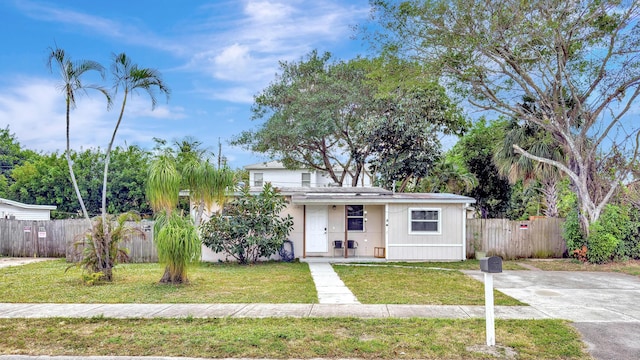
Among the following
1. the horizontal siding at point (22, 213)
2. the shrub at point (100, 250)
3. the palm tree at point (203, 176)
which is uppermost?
the palm tree at point (203, 176)

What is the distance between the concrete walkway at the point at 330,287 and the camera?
8.09 metres

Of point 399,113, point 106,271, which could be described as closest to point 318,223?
point 106,271

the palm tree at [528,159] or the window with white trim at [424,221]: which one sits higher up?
the palm tree at [528,159]

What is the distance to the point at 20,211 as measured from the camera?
20188 millimetres

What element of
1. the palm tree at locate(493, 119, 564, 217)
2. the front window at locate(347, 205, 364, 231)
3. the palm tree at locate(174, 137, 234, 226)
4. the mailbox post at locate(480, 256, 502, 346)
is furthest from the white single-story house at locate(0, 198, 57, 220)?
the palm tree at locate(493, 119, 564, 217)

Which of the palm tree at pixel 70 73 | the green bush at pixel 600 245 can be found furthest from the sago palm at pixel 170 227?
the green bush at pixel 600 245

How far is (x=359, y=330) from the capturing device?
596 centimetres

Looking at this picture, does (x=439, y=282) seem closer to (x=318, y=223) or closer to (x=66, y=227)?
(x=318, y=223)

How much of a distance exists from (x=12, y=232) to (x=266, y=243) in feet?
34.5

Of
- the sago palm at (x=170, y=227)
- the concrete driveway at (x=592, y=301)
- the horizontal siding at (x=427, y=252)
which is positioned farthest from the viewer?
the horizontal siding at (x=427, y=252)

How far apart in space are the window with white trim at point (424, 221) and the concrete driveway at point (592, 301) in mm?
3142

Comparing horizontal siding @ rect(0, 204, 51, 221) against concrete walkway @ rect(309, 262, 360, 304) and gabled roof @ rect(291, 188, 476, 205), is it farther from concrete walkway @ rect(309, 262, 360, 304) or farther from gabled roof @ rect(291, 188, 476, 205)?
concrete walkway @ rect(309, 262, 360, 304)

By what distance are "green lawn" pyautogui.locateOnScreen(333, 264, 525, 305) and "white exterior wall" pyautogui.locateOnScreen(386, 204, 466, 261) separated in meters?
2.10

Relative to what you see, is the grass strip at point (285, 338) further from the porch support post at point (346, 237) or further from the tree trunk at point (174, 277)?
the porch support post at point (346, 237)
